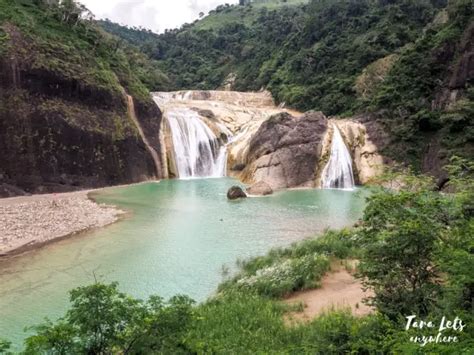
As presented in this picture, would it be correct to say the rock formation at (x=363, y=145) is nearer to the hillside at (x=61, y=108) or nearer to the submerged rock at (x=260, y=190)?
the submerged rock at (x=260, y=190)

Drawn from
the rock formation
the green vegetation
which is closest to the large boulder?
the rock formation

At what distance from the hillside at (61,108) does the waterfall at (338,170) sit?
1399 cm

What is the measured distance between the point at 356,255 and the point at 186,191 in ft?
58.2

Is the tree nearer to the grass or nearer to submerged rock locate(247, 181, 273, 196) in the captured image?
the grass

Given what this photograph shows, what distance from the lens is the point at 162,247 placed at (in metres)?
15.7

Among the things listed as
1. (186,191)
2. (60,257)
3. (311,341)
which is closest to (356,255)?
(311,341)

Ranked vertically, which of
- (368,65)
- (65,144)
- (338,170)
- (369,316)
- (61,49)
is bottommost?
(369,316)

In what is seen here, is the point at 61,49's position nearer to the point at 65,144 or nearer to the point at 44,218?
the point at 65,144

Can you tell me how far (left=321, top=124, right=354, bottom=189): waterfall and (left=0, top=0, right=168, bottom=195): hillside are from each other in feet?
45.9

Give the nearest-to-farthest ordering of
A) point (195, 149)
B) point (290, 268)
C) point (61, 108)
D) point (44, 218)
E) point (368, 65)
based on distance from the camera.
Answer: point (290, 268) < point (44, 218) < point (61, 108) < point (195, 149) < point (368, 65)

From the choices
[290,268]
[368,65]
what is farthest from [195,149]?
[290,268]

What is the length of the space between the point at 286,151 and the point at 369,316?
1053 inches

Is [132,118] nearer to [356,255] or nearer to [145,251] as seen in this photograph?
[145,251]

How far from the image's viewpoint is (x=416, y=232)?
253 inches
